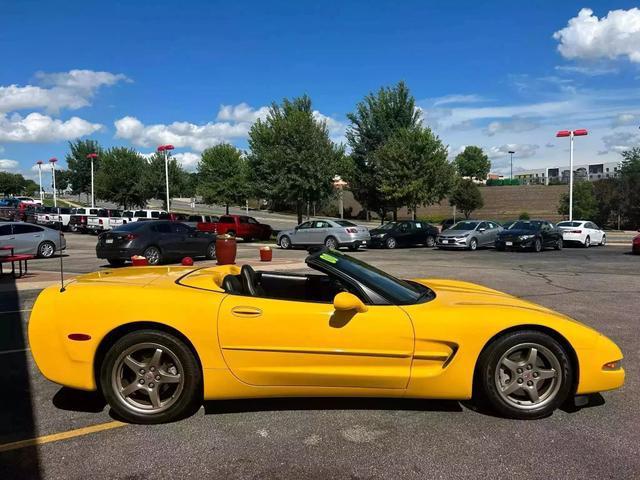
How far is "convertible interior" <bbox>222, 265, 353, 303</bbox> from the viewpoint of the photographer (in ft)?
14.0

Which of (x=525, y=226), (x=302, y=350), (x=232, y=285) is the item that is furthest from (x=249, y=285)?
(x=525, y=226)

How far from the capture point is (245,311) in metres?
3.75

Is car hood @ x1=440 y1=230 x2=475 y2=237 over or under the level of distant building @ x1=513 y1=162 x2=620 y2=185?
under

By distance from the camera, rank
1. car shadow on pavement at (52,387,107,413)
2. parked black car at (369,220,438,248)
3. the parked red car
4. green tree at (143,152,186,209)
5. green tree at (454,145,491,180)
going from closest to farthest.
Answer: car shadow on pavement at (52,387,107,413) → parked black car at (369,220,438,248) → the parked red car → green tree at (143,152,186,209) → green tree at (454,145,491,180)

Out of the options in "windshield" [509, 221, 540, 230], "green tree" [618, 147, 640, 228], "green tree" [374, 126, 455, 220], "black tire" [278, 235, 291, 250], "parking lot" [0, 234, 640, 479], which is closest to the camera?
"parking lot" [0, 234, 640, 479]

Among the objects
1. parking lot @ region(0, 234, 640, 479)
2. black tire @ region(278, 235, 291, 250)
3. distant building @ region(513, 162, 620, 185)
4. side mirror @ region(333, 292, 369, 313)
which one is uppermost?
distant building @ region(513, 162, 620, 185)

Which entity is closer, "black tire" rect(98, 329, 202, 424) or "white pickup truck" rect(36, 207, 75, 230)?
"black tire" rect(98, 329, 202, 424)

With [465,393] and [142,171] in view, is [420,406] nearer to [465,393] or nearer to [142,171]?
[465,393]

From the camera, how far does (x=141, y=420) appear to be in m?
3.79

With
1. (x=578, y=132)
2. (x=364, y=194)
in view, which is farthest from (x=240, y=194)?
(x=578, y=132)

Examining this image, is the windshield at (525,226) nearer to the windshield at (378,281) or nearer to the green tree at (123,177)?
the windshield at (378,281)

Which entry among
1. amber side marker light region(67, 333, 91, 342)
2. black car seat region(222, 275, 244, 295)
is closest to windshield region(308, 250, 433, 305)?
black car seat region(222, 275, 244, 295)

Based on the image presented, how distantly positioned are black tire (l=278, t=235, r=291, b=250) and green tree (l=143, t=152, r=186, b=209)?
95.7 feet

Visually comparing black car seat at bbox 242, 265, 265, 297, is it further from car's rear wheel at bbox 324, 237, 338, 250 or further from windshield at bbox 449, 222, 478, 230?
windshield at bbox 449, 222, 478, 230
